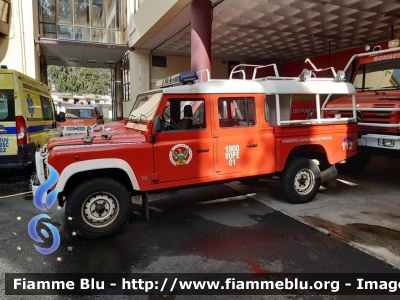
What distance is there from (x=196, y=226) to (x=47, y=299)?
2277mm

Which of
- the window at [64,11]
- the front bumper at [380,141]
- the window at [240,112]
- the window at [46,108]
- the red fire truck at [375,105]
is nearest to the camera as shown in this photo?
the window at [240,112]

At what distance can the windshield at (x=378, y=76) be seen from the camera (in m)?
7.10

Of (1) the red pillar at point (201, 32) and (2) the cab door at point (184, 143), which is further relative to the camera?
(1) the red pillar at point (201, 32)

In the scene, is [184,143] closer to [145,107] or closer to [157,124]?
[157,124]

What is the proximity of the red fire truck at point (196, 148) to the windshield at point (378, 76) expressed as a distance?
1.82 m

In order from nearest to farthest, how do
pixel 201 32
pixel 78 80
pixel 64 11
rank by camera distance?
pixel 201 32 → pixel 64 11 → pixel 78 80

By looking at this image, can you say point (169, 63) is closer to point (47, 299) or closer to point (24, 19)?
point (24, 19)

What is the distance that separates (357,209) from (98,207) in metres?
4.32

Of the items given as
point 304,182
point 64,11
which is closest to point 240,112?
point 304,182

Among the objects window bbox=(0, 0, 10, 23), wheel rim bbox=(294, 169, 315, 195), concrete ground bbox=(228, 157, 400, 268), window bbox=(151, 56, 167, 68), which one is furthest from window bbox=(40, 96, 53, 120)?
window bbox=(151, 56, 167, 68)

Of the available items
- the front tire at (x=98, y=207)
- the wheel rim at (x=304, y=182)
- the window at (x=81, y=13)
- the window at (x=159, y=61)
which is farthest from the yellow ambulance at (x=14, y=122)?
the window at (x=81, y=13)

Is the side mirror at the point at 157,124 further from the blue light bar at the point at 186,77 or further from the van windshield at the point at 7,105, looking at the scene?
the van windshield at the point at 7,105

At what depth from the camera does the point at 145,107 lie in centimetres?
509
